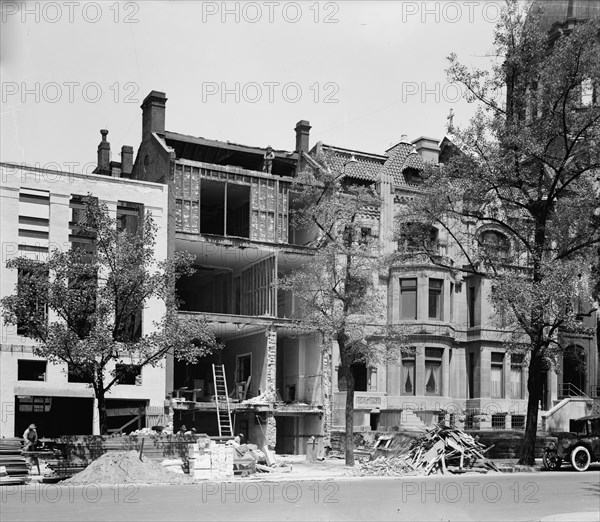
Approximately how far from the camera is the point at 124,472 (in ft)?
83.2

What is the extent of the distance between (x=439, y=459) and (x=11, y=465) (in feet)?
46.5

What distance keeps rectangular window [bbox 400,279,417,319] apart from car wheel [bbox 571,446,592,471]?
56.1 feet

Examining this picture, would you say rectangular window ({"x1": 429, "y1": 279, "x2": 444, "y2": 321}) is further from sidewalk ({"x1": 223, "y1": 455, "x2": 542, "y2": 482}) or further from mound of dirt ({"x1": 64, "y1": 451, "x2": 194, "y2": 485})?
mound of dirt ({"x1": 64, "y1": 451, "x2": 194, "y2": 485})

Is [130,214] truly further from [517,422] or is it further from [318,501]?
[318,501]

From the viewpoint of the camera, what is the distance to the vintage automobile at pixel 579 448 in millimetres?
30250

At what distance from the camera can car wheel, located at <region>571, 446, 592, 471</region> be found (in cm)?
3025

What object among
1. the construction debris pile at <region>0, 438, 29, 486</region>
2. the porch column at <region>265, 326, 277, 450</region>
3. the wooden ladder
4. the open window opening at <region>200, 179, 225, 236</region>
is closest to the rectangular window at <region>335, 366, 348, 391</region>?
the porch column at <region>265, 326, 277, 450</region>

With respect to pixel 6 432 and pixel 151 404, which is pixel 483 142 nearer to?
pixel 151 404

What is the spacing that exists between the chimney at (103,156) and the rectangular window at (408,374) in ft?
75.3

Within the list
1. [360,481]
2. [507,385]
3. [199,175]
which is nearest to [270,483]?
[360,481]

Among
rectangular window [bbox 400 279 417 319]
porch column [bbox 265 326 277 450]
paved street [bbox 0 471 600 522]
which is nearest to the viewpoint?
paved street [bbox 0 471 600 522]

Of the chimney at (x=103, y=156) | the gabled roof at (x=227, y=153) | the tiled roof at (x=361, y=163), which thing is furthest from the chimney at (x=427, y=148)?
the chimney at (x=103, y=156)

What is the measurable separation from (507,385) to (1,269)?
2750cm

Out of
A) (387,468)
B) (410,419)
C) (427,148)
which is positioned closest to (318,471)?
(387,468)
